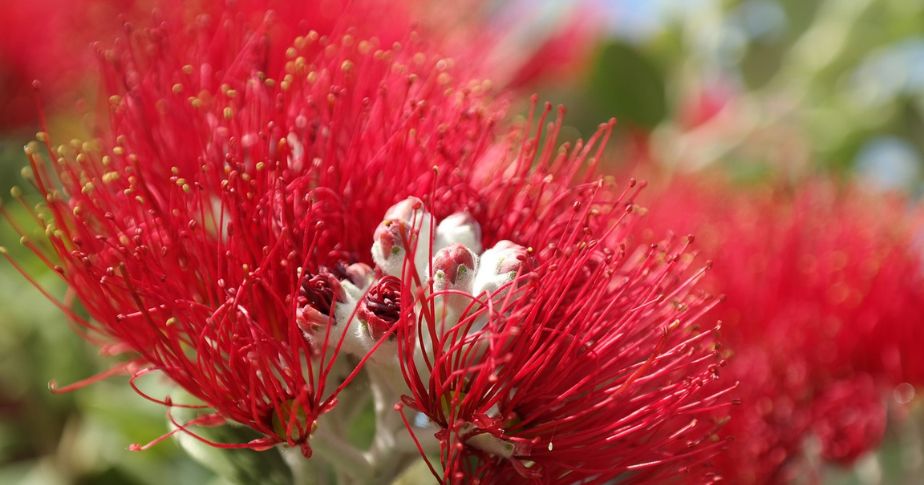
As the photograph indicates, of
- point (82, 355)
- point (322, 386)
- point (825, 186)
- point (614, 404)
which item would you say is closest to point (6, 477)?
point (82, 355)

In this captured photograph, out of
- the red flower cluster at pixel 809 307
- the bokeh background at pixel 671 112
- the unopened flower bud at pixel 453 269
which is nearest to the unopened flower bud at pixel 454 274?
the unopened flower bud at pixel 453 269

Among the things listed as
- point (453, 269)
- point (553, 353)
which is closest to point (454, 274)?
point (453, 269)

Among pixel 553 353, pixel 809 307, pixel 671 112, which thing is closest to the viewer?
pixel 553 353

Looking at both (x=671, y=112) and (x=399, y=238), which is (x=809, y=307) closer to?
(x=671, y=112)

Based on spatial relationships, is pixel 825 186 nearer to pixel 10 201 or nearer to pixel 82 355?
pixel 82 355

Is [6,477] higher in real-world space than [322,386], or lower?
lower

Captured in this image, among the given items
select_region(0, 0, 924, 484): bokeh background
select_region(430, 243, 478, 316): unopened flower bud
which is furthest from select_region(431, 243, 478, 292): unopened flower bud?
select_region(0, 0, 924, 484): bokeh background
